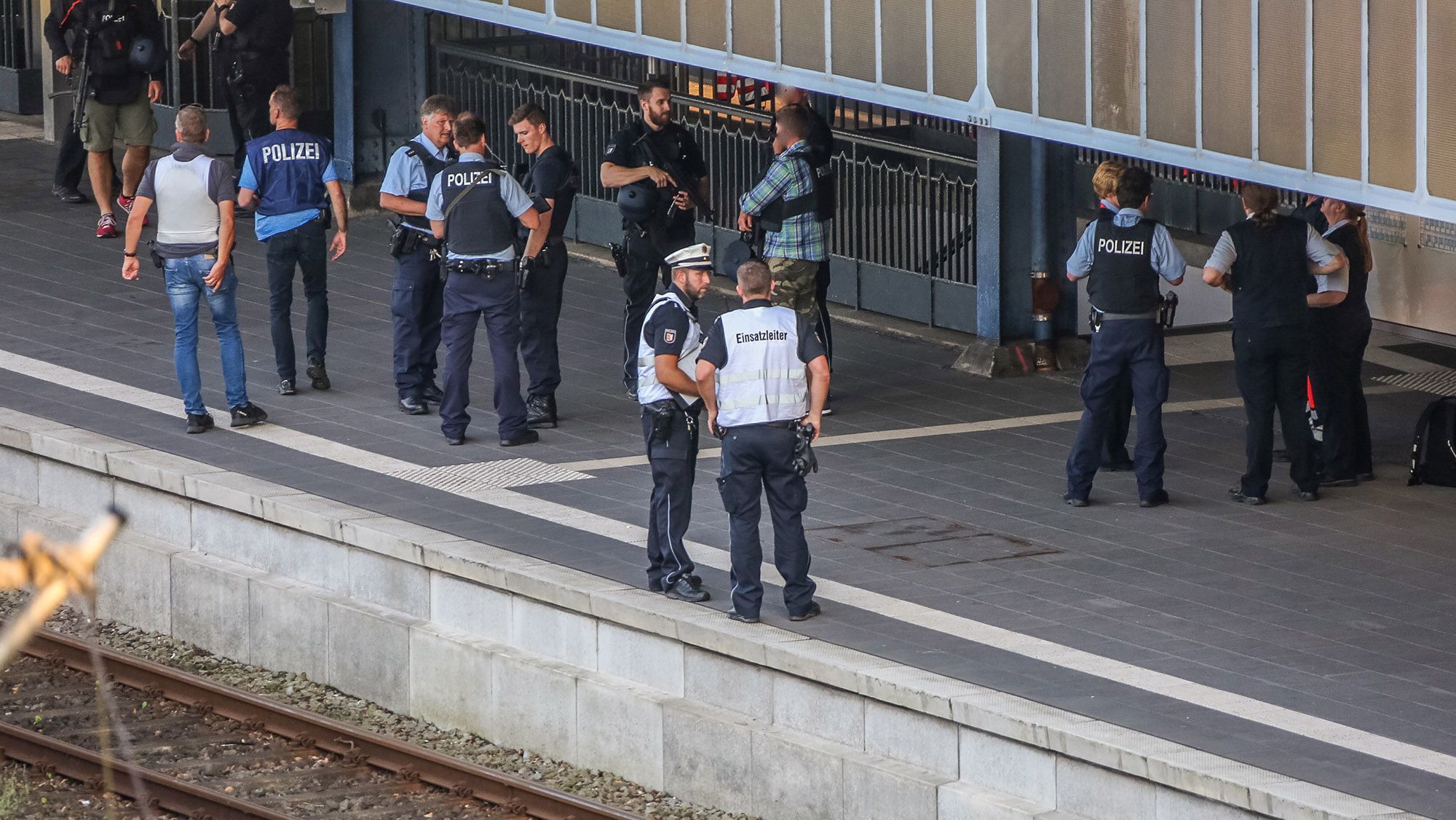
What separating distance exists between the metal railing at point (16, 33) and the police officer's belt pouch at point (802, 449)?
16474 mm

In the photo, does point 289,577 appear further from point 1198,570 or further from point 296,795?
point 1198,570

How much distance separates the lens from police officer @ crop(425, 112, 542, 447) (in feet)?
40.7

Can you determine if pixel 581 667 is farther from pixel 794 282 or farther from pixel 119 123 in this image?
pixel 119 123

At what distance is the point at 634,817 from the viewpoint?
935cm

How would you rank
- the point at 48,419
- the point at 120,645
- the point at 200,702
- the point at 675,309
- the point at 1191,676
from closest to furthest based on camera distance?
the point at 1191,676 → the point at 675,309 → the point at 200,702 → the point at 120,645 → the point at 48,419

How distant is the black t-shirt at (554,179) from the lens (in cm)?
1298

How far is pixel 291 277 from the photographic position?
44.9ft

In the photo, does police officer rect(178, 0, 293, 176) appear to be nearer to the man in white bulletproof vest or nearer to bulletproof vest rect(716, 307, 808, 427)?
the man in white bulletproof vest

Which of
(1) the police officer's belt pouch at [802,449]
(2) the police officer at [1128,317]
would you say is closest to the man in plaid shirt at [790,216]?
(2) the police officer at [1128,317]

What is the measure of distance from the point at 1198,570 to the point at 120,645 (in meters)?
5.93

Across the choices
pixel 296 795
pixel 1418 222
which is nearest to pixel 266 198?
pixel 296 795

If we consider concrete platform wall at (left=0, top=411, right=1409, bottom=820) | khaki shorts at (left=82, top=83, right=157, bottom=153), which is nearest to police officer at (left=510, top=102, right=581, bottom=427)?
concrete platform wall at (left=0, top=411, right=1409, bottom=820)

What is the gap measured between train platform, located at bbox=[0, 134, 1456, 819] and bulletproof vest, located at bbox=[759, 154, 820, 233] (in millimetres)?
1350

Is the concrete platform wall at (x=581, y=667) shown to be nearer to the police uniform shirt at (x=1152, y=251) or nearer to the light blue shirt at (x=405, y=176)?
the light blue shirt at (x=405, y=176)
